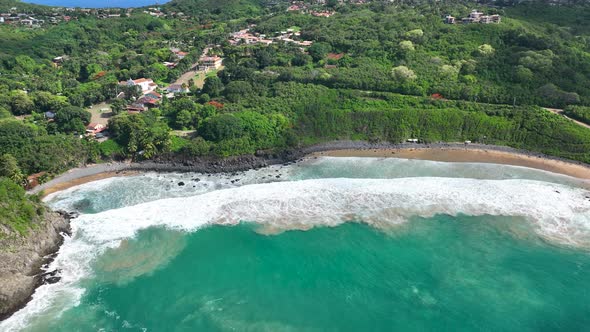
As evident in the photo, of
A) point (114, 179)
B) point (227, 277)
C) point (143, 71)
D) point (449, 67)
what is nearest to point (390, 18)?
point (449, 67)

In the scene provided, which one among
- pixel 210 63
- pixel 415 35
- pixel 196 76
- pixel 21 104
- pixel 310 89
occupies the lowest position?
pixel 310 89

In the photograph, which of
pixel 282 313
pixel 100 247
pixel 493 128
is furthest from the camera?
pixel 493 128

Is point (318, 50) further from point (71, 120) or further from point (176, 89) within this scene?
point (71, 120)

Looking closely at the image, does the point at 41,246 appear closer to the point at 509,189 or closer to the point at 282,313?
the point at 282,313

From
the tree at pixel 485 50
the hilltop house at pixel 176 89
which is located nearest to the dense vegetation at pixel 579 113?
the tree at pixel 485 50

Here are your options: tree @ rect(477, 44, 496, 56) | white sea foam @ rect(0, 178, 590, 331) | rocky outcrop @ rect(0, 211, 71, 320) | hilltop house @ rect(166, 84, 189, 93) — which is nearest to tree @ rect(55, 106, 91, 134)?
hilltop house @ rect(166, 84, 189, 93)

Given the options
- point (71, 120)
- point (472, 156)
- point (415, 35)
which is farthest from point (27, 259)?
point (415, 35)
